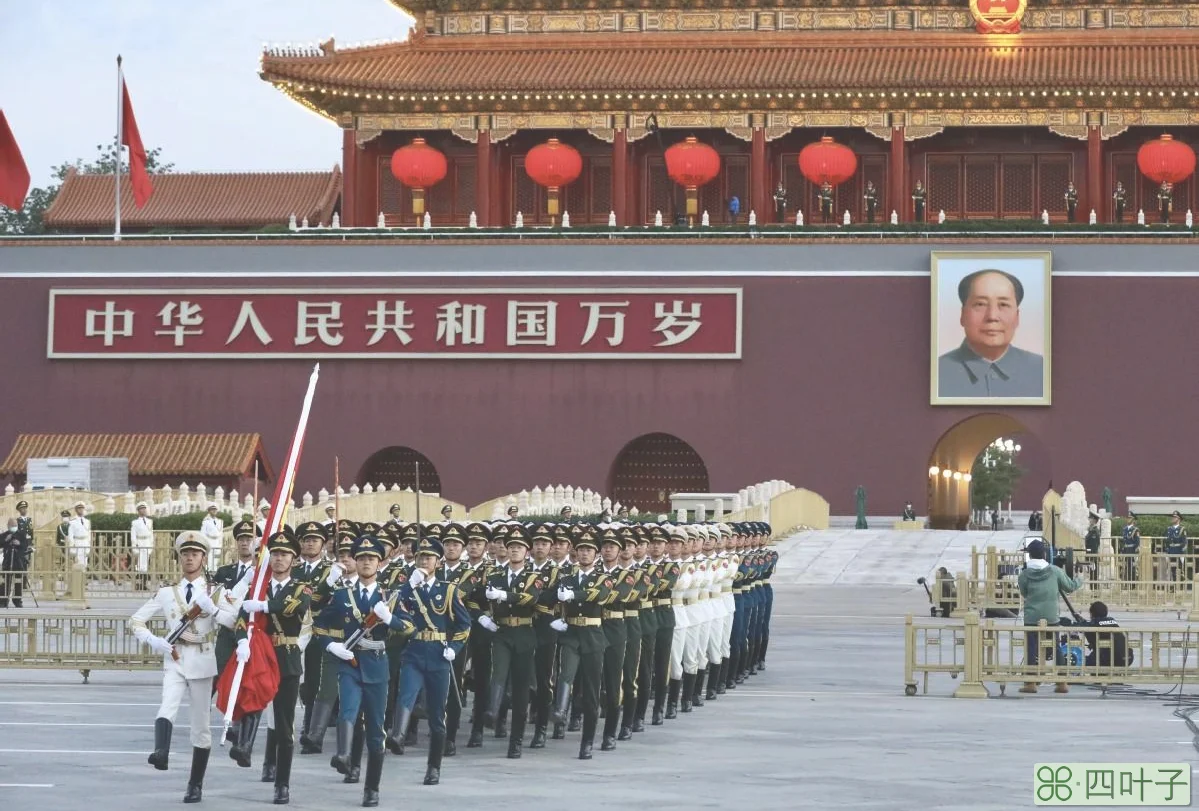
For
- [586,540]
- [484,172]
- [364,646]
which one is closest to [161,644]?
[364,646]

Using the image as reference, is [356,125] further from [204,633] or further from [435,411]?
[204,633]

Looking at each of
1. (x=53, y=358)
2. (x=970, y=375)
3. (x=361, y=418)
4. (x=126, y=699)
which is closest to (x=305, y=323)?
(x=361, y=418)

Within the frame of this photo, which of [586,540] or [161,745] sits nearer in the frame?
[161,745]

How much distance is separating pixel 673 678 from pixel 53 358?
24.2 m

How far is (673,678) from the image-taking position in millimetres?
15109

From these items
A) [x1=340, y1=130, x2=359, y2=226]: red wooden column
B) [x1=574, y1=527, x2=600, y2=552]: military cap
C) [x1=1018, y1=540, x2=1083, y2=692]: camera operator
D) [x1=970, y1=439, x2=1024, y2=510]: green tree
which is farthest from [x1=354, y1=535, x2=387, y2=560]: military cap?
[x1=970, y1=439, x2=1024, y2=510]: green tree

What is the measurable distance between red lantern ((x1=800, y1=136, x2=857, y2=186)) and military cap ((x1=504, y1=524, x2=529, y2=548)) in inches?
993

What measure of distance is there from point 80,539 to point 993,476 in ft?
137

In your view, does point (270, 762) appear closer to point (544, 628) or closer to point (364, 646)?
point (364, 646)

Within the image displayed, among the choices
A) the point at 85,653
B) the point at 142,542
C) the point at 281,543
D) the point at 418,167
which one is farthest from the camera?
the point at 418,167

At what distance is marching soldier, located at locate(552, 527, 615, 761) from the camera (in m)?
13.4

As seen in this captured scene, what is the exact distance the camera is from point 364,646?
11602 millimetres

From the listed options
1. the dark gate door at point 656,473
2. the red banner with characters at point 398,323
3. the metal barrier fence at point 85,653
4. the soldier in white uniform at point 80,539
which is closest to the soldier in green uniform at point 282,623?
the metal barrier fence at point 85,653

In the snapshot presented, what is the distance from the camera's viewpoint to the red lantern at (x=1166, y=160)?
3797 cm
